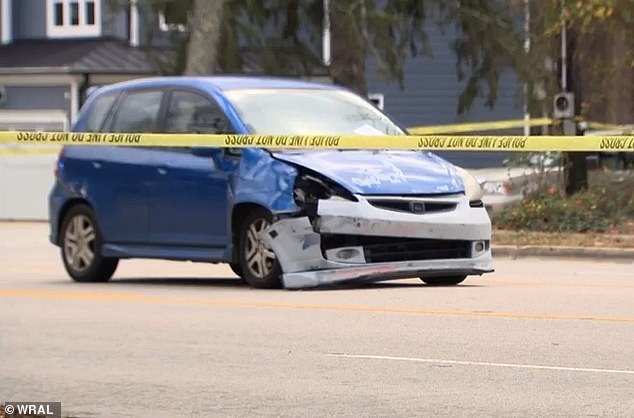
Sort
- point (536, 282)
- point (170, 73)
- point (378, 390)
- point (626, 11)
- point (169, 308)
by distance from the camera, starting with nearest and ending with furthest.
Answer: point (378, 390) → point (169, 308) → point (536, 282) → point (626, 11) → point (170, 73)

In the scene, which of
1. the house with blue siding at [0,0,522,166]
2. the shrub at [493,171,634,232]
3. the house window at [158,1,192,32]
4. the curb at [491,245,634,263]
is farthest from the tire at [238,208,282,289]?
the house with blue siding at [0,0,522,166]

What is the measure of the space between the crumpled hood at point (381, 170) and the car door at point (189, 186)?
0.78 metres

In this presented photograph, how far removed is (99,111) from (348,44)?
1313 cm

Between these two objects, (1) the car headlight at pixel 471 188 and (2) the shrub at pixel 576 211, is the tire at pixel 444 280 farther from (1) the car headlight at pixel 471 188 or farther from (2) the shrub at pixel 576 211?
(2) the shrub at pixel 576 211

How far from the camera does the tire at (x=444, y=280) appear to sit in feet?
44.1

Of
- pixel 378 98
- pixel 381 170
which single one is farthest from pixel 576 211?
pixel 378 98

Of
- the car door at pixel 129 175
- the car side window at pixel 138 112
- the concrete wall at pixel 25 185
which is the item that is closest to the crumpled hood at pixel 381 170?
the car door at pixel 129 175

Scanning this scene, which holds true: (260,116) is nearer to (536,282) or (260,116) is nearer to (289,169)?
(289,169)

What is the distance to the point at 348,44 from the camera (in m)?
27.7

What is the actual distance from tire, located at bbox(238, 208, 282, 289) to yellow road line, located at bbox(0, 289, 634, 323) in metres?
0.61

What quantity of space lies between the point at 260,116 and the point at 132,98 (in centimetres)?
173

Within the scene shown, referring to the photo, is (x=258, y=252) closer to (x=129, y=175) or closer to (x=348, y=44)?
(x=129, y=175)

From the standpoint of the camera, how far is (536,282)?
14.5 metres

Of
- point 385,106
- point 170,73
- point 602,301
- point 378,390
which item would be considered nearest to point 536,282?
point 602,301
